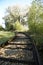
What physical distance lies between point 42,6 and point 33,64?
7.08 m

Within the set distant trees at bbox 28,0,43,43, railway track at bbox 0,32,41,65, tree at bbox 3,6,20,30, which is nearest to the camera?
railway track at bbox 0,32,41,65

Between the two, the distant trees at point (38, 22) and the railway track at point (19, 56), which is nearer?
the railway track at point (19, 56)

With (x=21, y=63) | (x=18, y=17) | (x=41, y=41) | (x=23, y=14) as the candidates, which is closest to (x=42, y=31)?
(x=41, y=41)

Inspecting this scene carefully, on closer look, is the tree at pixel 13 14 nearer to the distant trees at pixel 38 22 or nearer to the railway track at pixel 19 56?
the distant trees at pixel 38 22

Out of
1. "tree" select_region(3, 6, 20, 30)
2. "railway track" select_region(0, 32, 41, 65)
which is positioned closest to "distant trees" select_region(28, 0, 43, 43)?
"railway track" select_region(0, 32, 41, 65)

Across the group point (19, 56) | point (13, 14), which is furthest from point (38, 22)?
point (13, 14)

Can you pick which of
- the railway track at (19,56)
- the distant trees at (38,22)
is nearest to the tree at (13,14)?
the distant trees at (38,22)

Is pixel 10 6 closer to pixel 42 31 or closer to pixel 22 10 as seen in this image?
pixel 22 10

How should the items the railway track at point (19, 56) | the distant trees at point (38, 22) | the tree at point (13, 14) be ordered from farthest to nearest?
the tree at point (13, 14) < the distant trees at point (38, 22) < the railway track at point (19, 56)

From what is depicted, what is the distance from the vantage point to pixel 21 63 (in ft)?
15.7

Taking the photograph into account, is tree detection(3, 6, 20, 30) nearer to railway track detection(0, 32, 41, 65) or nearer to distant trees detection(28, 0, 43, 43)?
distant trees detection(28, 0, 43, 43)

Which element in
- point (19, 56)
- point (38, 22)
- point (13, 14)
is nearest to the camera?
point (19, 56)

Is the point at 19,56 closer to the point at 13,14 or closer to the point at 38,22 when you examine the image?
the point at 38,22

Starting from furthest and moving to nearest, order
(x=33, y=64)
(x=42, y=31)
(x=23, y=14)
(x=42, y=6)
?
(x=23, y=14), (x=42, y=6), (x=42, y=31), (x=33, y=64)
